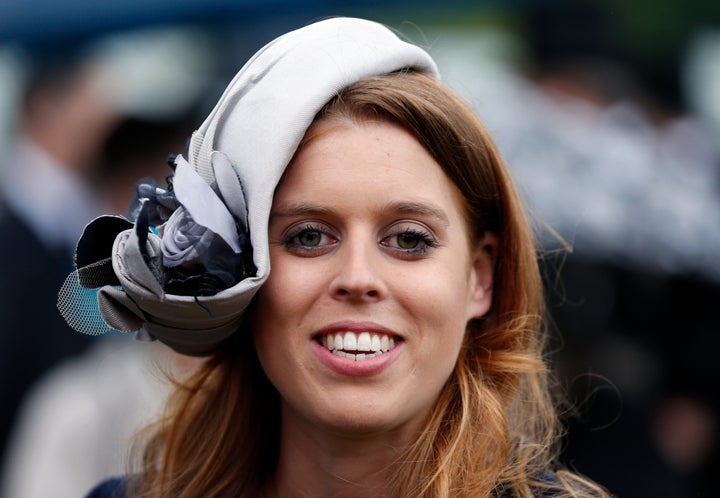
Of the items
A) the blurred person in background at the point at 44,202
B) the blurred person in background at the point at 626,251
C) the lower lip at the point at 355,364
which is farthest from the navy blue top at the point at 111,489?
the blurred person in background at the point at 626,251

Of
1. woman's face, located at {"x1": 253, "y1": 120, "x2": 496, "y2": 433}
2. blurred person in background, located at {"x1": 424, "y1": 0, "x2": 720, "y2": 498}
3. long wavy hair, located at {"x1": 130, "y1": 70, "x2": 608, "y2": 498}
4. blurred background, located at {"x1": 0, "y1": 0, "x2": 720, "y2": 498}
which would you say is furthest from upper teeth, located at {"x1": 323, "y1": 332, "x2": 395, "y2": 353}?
blurred person in background, located at {"x1": 424, "y1": 0, "x2": 720, "y2": 498}

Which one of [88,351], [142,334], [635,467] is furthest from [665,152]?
[142,334]

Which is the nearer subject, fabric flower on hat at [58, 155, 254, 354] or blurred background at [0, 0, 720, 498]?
fabric flower on hat at [58, 155, 254, 354]

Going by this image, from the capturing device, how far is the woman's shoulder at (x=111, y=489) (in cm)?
356

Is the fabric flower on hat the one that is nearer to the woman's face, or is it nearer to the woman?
the woman

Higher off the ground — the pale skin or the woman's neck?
the pale skin

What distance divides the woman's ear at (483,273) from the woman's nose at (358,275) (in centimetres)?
42

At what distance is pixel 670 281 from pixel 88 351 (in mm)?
2483

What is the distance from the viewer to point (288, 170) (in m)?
2.94

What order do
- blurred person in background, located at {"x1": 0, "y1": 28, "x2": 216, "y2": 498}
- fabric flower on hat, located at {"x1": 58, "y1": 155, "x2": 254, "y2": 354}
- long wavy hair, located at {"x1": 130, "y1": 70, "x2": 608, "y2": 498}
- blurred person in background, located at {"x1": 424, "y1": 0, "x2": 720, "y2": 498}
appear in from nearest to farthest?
1. fabric flower on hat, located at {"x1": 58, "y1": 155, "x2": 254, "y2": 354}
2. long wavy hair, located at {"x1": 130, "y1": 70, "x2": 608, "y2": 498}
3. blurred person in background, located at {"x1": 0, "y1": 28, "x2": 216, "y2": 498}
4. blurred person in background, located at {"x1": 424, "y1": 0, "x2": 720, "y2": 498}

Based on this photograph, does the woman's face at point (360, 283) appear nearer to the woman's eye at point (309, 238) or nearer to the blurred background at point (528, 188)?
the woman's eye at point (309, 238)

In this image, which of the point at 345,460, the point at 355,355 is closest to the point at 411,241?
the point at 355,355

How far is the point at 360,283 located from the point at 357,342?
0.48 ft

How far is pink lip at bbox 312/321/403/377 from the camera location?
112 inches
